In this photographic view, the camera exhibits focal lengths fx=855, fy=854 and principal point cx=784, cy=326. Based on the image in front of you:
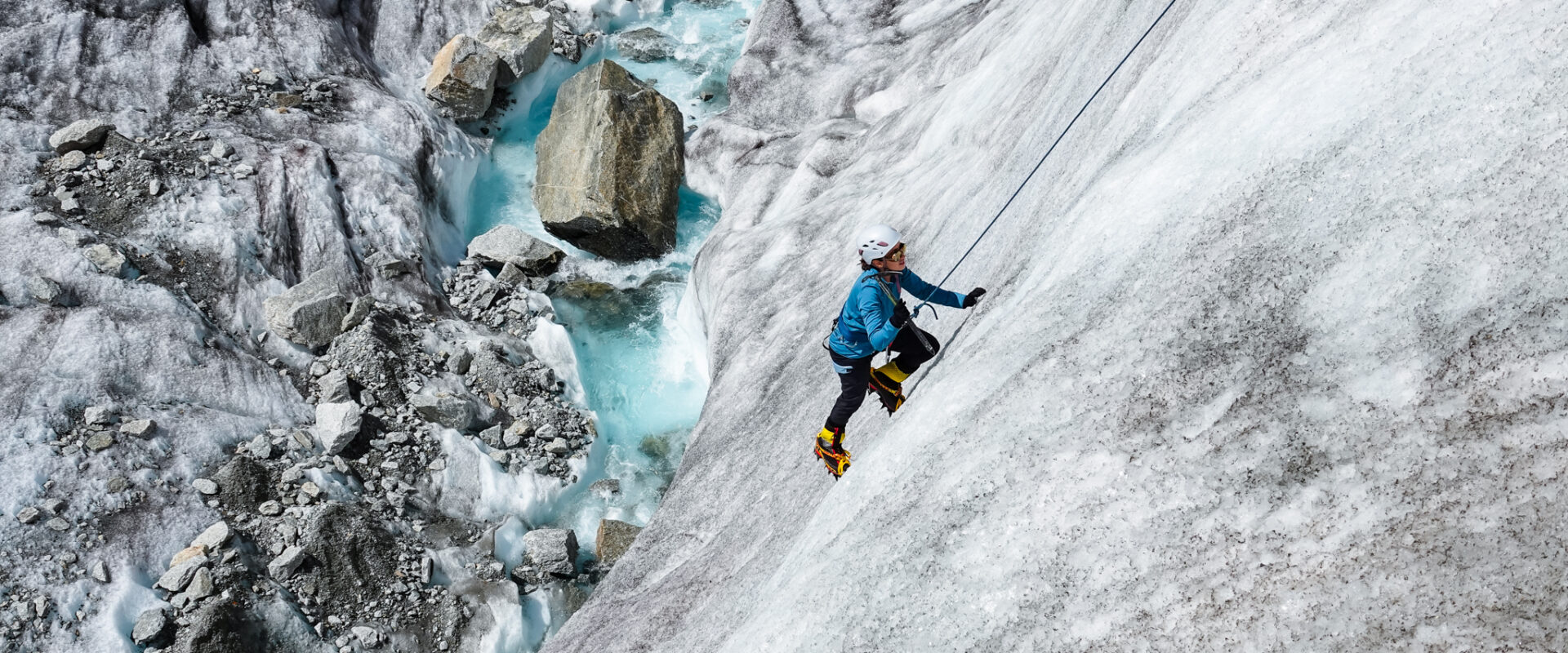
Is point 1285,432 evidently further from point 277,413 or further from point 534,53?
point 534,53

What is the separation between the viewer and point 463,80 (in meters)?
18.1

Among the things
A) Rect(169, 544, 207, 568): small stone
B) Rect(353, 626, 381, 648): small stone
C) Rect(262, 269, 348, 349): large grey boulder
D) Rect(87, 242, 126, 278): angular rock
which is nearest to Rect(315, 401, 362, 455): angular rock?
Rect(262, 269, 348, 349): large grey boulder

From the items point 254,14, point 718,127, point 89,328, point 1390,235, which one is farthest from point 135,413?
point 1390,235

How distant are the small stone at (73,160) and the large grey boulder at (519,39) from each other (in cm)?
803

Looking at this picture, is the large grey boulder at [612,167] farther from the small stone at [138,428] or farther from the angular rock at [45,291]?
the small stone at [138,428]

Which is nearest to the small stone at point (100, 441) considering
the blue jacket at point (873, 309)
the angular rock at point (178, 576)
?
the angular rock at point (178, 576)

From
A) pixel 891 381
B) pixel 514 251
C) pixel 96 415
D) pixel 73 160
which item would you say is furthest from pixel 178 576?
pixel 514 251

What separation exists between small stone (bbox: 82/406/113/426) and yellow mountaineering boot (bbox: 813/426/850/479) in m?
8.71

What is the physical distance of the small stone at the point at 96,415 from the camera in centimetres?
991

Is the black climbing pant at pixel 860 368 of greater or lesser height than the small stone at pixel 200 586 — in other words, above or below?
below

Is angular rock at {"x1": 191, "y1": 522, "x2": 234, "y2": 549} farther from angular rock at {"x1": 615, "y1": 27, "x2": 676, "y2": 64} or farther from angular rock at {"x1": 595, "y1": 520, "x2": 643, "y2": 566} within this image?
angular rock at {"x1": 615, "y1": 27, "x2": 676, "y2": 64}

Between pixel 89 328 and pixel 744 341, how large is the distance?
820 centimetres

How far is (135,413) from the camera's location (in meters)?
10.2

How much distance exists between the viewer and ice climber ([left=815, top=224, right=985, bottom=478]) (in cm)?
600
